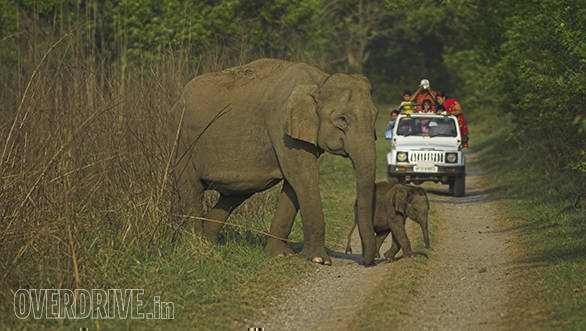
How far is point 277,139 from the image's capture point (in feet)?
33.6

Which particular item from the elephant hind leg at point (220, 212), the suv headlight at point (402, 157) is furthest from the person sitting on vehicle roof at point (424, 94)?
the elephant hind leg at point (220, 212)

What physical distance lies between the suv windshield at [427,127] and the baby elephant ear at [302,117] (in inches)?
404

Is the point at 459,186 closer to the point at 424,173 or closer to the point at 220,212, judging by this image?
the point at 424,173

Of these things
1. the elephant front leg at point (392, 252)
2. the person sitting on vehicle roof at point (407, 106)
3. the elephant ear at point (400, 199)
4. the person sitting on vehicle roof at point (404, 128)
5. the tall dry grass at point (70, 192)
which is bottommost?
the person sitting on vehicle roof at point (404, 128)

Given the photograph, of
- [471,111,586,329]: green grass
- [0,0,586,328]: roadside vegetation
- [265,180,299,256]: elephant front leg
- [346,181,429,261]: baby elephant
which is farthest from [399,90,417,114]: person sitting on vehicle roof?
[265,180,299,256]: elephant front leg

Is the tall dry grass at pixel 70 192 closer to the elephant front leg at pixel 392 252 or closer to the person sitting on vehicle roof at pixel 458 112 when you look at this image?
the elephant front leg at pixel 392 252

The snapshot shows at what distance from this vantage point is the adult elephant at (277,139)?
9.81m

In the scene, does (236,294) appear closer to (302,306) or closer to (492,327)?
(302,306)

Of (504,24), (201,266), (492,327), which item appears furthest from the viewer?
(504,24)

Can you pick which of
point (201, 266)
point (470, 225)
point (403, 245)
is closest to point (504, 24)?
point (470, 225)

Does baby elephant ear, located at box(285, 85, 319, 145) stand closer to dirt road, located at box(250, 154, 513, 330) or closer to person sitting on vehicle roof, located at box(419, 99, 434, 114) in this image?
dirt road, located at box(250, 154, 513, 330)

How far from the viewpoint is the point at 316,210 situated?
10109mm

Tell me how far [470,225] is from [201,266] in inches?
248

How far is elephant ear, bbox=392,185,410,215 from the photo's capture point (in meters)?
Answer: 10.3
